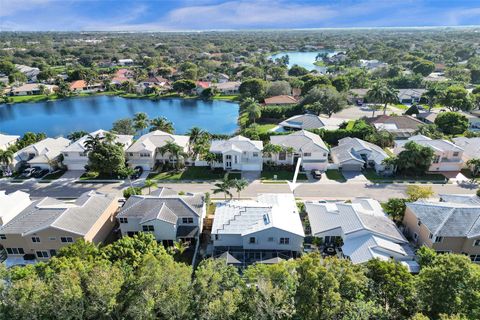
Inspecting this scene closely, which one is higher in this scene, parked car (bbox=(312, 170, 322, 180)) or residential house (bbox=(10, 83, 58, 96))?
residential house (bbox=(10, 83, 58, 96))

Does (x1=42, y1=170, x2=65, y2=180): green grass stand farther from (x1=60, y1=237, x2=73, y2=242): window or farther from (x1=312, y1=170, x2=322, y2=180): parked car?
(x1=312, y1=170, x2=322, y2=180): parked car

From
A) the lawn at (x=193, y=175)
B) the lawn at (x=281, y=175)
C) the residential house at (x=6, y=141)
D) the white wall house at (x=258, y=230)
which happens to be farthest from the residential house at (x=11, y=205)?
the lawn at (x=281, y=175)

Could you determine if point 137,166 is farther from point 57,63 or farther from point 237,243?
point 57,63

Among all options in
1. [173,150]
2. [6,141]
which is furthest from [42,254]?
[6,141]

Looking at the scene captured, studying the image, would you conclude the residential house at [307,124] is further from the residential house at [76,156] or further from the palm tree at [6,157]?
the palm tree at [6,157]

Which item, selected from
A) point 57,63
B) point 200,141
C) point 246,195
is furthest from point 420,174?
point 57,63

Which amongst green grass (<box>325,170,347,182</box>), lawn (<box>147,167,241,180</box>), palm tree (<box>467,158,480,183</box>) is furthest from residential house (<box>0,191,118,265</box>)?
palm tree (<box>467,158,480,183</box>)

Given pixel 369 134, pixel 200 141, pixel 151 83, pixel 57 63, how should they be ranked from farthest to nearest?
pixel 57 63 → pixel 151 83 → pixel 369 134 → pixel 200 141
